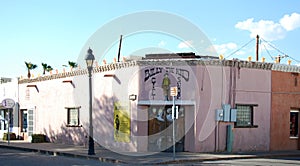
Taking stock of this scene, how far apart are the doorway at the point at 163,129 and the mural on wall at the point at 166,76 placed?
32.1 inches

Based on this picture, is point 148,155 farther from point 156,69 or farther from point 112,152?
point 156,69

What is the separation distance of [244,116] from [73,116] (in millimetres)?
9792

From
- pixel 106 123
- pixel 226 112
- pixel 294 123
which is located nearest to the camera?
pixel 226 112

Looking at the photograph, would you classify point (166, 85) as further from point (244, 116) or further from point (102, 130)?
point (102, 130)

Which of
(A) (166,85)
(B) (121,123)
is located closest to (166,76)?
(A) (166,85)

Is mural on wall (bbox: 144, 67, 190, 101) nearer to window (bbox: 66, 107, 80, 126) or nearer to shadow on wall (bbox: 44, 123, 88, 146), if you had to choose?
shadow on wall (bbox: 44, 123, 88, 146)

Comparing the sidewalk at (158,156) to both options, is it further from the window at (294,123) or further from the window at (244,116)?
the window at (294,123)

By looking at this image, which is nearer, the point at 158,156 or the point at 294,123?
the point at 158,156

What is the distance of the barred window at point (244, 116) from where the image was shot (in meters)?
20.0

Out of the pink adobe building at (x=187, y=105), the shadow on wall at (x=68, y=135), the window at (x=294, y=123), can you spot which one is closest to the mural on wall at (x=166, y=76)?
the pink adobe building at (x=187, y=105)

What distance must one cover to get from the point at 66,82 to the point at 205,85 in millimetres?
8958

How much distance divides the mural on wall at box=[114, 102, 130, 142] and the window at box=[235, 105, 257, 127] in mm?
5198

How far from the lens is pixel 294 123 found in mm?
21969

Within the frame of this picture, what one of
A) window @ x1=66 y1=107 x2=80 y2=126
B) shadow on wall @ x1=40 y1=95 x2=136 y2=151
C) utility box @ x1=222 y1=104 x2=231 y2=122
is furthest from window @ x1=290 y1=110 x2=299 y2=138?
window @ x1=66 y1=107 x2=80 y2=126
